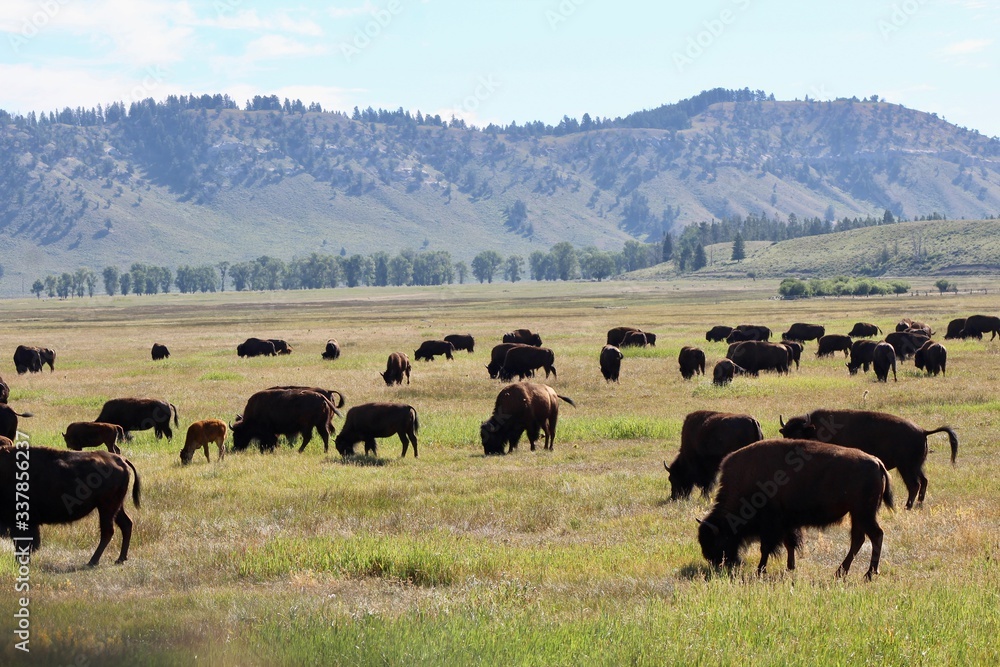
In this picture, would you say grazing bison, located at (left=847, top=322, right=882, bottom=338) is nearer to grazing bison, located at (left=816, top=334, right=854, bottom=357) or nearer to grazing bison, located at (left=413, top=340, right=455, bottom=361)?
grazing bison, located at (left=816, top=334, right=854, bottom=357)

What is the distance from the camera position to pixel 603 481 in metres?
15.2

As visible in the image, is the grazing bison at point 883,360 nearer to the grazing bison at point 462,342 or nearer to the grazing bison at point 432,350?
the grazing bison at point 432,350

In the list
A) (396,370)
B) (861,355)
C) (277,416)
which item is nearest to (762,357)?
(861,355)

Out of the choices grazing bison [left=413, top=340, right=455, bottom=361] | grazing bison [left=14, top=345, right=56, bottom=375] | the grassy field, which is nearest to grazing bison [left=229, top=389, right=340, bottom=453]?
the grassy field

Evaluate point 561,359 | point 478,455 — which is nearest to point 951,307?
point 561,359

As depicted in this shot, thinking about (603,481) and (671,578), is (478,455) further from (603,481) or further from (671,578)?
(671,578)

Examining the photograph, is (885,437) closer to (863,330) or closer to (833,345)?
(833,345)

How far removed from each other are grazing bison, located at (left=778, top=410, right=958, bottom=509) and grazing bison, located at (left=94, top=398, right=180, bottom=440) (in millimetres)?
14387

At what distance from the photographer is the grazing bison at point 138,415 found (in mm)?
20938

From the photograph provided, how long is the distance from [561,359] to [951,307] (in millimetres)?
53308

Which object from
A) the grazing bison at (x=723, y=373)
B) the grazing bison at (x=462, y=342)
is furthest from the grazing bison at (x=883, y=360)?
the grazing bison at (x=462, y=342)

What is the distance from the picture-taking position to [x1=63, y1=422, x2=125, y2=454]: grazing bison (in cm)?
1756

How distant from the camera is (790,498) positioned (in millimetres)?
9477

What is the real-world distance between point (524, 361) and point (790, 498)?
79.7ft
